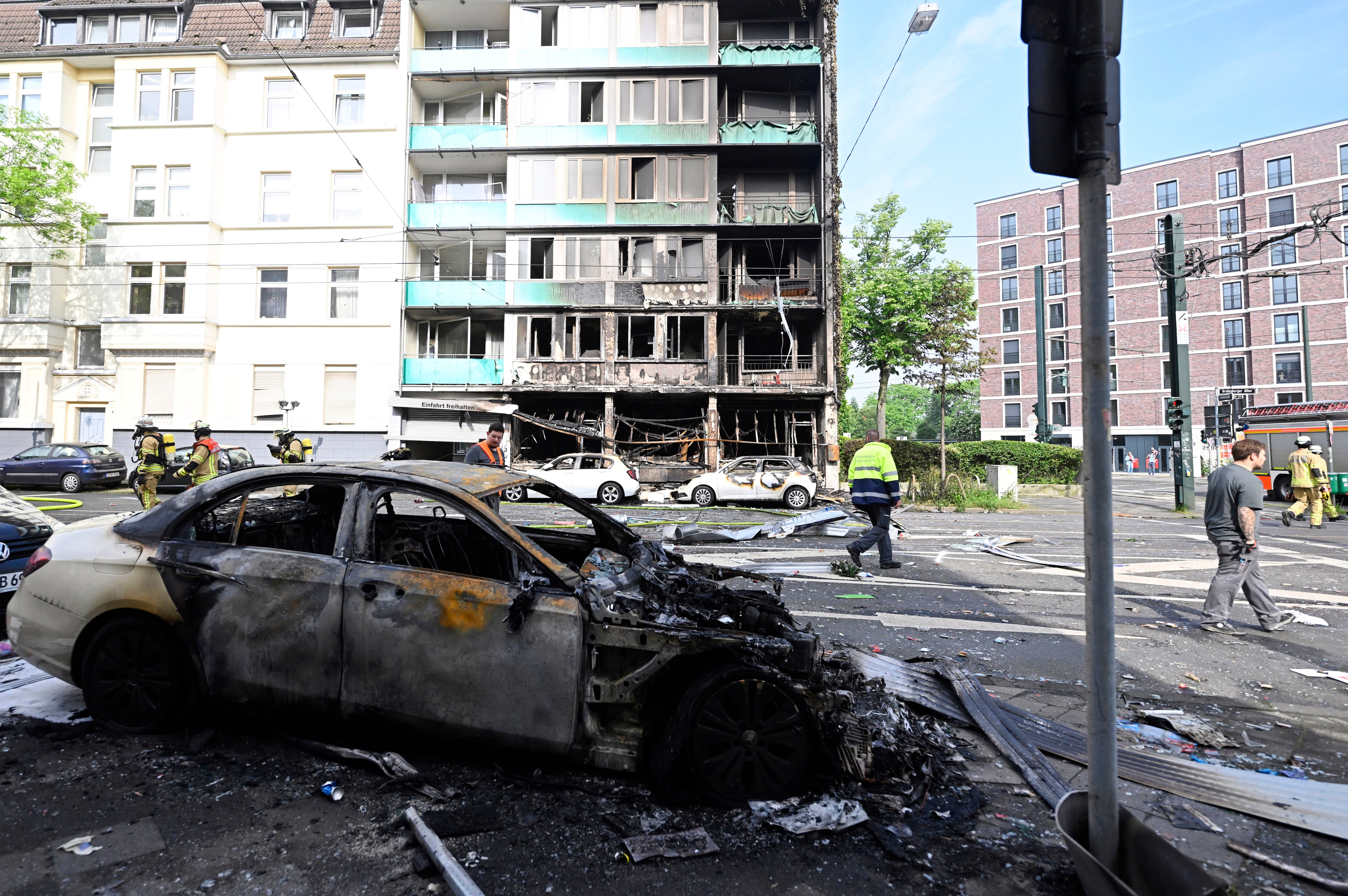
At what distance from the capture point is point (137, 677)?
3412mm

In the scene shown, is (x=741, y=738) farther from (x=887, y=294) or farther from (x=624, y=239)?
(x=887, y=294)

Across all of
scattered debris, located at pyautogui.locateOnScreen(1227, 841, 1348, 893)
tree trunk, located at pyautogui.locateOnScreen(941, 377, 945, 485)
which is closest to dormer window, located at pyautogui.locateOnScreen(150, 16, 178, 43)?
tree trunk, located at pyautogui.locateOnScreen(941, 377, 945, 485)

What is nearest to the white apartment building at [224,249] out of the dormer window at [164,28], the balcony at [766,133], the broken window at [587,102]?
the dormer window at [164,28]

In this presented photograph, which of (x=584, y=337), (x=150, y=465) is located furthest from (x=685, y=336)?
(x=150, y=465)

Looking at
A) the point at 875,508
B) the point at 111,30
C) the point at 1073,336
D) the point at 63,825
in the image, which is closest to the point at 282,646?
the point at 63,825

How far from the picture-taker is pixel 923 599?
22.8 feet

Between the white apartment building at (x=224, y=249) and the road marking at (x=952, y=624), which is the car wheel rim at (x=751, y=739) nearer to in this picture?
the road marking at (x=952, y=624)

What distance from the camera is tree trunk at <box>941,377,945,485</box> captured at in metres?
23.8

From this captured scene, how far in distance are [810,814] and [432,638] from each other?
1.86m

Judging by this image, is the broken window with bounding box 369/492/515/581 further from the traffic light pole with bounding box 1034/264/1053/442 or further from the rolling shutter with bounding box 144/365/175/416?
the traffic light pole with bounding box 1034/264/1053/442

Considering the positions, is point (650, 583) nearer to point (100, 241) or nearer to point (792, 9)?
point (792, 9)

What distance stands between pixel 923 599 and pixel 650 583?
14.8 ft

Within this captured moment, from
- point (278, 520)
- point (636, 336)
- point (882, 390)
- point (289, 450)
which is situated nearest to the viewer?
point (278, 520)

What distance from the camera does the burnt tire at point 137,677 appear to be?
11.1 feet
